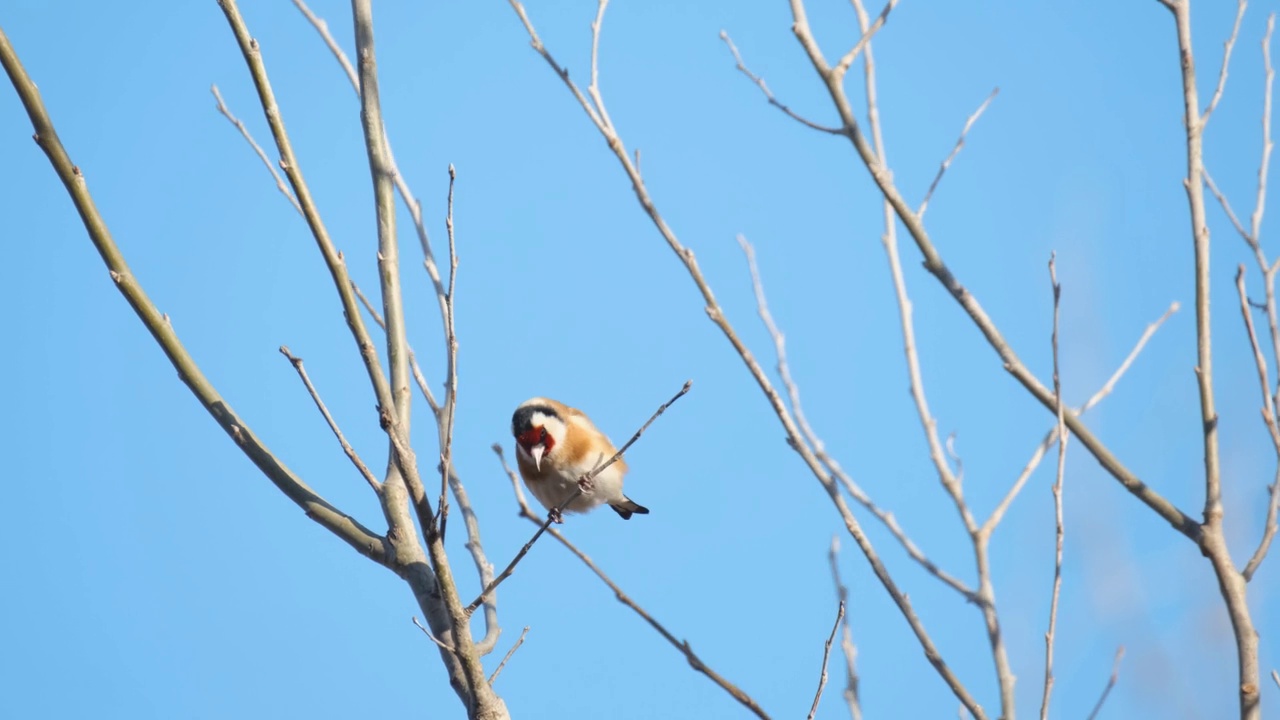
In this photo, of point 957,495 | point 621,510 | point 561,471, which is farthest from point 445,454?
point 621,510

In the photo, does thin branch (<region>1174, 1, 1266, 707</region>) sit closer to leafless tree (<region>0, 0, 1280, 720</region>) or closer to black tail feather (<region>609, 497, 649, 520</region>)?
leafless tree (<region>0, 0, 1280, 720</region>)

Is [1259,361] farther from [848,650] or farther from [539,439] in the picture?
[539,439]

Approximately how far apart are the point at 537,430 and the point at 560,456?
0.52ft

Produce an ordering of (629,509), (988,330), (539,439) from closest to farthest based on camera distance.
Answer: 1. (988,330)
2. (539,439)
3. (629,509)

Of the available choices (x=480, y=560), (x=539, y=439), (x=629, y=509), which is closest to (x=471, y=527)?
(x=480, y=560)

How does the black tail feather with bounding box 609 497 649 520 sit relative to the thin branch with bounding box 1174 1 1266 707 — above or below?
above

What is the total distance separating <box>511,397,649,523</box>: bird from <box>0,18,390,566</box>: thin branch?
8.03 feet

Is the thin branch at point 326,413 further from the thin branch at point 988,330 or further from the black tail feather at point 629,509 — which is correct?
the black tail feather at point 629,509

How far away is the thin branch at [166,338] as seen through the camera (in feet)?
7.25

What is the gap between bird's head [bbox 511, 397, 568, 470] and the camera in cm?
506

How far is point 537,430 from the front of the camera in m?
5.07

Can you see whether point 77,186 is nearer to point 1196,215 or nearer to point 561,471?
point 1196,215

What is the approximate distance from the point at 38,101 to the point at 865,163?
1.88 metres

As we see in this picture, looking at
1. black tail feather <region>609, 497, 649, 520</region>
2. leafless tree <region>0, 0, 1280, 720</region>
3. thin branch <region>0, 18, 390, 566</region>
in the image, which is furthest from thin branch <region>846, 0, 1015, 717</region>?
black tail feather <region>609, 497, 649, 520</region>
